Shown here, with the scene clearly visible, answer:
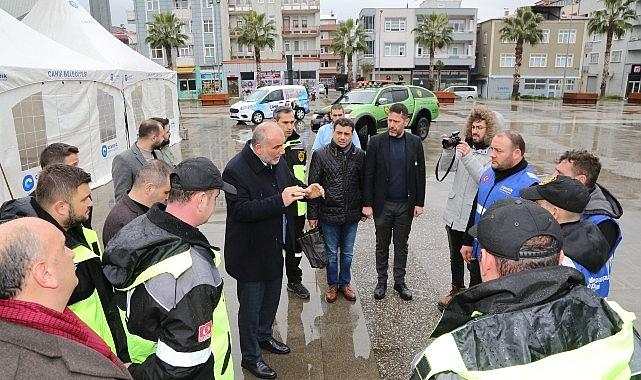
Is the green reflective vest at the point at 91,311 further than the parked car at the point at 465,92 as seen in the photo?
No

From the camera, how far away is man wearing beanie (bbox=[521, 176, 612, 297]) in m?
2.18

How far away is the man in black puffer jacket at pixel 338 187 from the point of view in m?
4.19

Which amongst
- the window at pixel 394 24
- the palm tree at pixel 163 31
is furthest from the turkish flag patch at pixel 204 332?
the window at pixel 394 24

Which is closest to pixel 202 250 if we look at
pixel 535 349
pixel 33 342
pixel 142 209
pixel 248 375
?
pixel 33 342

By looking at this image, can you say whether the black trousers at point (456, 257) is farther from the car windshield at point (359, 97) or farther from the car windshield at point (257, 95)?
the car windshield at point (257, 95)

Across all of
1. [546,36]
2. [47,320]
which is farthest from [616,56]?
[47,320]

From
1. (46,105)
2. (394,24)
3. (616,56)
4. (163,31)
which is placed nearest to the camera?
(46,105)

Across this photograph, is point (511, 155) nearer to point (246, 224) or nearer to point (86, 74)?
point (246, 224)

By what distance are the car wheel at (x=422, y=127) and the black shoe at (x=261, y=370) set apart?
1323 centimetres

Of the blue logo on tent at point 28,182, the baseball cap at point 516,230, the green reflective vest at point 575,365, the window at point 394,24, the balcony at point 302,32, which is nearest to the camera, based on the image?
the green reflective vest at point 575,365

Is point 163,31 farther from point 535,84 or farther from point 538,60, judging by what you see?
point 535,84

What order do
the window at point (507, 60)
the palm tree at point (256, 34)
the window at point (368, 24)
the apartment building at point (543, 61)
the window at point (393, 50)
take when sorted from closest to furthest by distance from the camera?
the palm tree at point (256, 34)
the apartment building at point (543, 61)
the window at point (507, 60)
the window at point (393, 50)
the window at point (368, 24)

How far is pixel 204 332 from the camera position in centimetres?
172

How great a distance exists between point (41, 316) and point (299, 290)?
3423 mm
